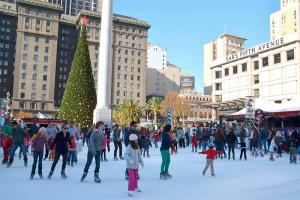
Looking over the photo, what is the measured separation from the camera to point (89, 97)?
36.6 m

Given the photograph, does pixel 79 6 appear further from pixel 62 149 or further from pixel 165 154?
pixel 165 154

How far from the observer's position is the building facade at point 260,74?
176 feet

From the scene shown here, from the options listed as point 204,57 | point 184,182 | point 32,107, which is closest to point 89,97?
point 184,182

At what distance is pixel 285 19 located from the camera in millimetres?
128875

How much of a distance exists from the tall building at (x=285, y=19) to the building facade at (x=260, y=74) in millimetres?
63452

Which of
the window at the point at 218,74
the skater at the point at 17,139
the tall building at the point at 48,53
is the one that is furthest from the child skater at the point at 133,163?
the tall building at the point at 48,53

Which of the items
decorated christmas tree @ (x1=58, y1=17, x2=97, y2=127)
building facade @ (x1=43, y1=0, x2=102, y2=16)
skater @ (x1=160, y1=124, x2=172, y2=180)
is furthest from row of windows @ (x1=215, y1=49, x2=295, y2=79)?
building facade @ (x1=43, y1=0, x2=102, y2=16)

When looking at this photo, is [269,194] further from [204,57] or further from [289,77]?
[204,57]

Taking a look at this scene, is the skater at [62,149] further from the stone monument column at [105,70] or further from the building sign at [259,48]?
the building sign at [259,48]

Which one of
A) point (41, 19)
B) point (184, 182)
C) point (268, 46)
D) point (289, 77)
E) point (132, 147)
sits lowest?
point (184, 182)

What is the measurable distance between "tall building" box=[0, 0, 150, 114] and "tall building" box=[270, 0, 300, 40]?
5518cm

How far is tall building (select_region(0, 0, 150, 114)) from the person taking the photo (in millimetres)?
93000

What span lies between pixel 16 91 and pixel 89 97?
206ft

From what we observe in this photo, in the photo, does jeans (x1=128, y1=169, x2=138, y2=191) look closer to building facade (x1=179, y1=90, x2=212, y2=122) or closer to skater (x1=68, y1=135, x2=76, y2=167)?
skater (x1=68, y1=135, x2=76, y2=167)
